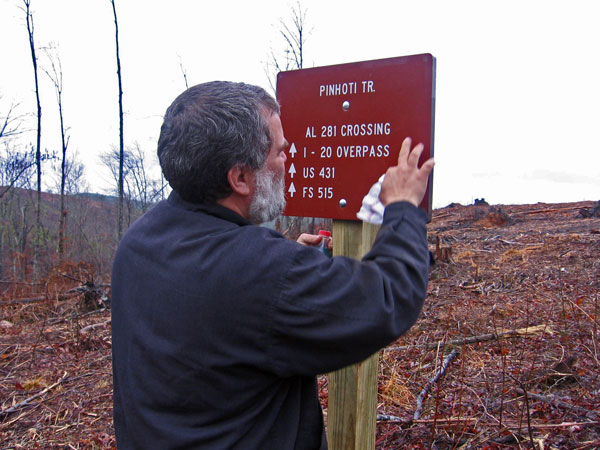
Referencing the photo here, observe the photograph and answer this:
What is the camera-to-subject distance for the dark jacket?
51.1 inches

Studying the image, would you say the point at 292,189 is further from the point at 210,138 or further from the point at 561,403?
the point at 561,403

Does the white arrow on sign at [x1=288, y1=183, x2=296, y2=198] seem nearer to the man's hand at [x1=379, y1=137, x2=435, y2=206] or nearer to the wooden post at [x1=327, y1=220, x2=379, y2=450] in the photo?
the wooden post at [x1=327, y1=220, x2=379, y2=450]

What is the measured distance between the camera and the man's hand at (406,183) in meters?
1.59

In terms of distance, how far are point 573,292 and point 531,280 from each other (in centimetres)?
116

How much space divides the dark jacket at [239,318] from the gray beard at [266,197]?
0.37 ft

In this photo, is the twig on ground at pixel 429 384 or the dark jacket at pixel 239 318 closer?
the dark jacket at pixel 239 318

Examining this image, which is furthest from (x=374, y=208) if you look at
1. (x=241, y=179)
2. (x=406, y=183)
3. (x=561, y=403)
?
(x=561, y=403)

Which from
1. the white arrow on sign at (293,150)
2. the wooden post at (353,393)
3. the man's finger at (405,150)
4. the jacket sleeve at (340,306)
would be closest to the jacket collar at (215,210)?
the jacket sleeve at (340,306)

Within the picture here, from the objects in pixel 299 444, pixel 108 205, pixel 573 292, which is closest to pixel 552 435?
pixel 299 444

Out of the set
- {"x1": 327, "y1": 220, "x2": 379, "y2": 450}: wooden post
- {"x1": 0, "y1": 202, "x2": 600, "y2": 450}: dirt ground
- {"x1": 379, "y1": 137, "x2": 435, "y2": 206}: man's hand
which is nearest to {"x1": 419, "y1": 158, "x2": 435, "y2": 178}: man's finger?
{"x1": 379, "y1": 137, "x2": 435, "y2": 206}: man's hand

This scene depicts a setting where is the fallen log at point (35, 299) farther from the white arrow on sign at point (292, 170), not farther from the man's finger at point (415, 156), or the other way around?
the man's finger at point (415, 156)

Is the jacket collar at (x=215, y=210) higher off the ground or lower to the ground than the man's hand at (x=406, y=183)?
lower

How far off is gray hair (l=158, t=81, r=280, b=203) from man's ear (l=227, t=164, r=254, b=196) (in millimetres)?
14

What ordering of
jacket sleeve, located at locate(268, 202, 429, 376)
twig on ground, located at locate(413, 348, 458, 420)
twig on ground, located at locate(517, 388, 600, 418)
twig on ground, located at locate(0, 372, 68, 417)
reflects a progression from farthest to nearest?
twig on ground, located at locate(0, 372, 68, 417) → twig on ground, located at locate(413, 348, 458, 420) → twig on ground, located at locate(517, 388, 600, 418) → jacket sleeve, located at locate(268, 202, 429, 376)
